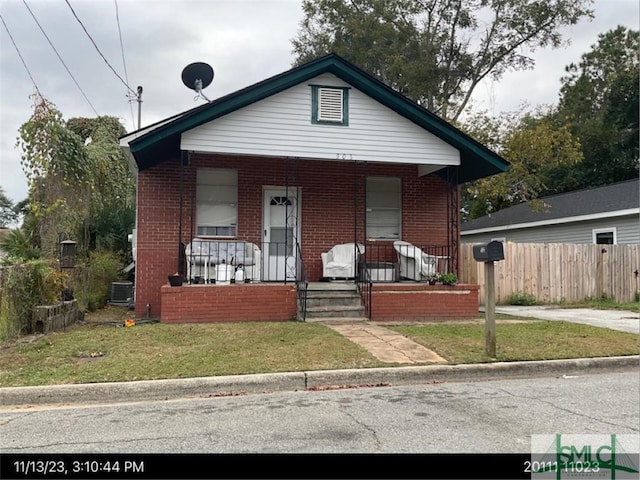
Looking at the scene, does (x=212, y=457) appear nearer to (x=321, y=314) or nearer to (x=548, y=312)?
(x=321, y=314)

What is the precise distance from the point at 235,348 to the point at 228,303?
8.57 feet

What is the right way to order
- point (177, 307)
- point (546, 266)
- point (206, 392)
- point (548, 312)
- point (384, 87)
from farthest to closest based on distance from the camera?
point (546, 266), point (548, 312), point (384, 87), point (177, 307), point (206, 392)

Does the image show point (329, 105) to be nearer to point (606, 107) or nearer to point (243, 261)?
point (243, 261)

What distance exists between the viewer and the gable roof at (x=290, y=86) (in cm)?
994

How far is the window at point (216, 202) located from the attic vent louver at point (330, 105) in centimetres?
251

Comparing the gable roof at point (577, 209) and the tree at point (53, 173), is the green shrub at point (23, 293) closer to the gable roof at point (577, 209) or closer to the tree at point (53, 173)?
the tree at point (53, 173)

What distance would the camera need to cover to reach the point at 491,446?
401 cm

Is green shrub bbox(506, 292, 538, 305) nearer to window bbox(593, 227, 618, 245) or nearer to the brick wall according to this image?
the brick wall

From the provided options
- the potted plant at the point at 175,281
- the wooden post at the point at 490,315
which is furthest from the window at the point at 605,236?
the potted plant at the point at 175,281

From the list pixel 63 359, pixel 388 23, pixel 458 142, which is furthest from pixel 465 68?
pixel 63 359

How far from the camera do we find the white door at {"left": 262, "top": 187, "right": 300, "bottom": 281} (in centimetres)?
1184

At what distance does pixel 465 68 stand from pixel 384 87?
17723mm

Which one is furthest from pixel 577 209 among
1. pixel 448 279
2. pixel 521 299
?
pixel 448 279

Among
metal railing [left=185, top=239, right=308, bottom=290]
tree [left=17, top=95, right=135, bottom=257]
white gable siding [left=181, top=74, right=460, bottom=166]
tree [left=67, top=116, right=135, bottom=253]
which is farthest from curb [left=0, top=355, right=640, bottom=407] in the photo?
tree [left=67, top=116, right=135, bottom=253]
